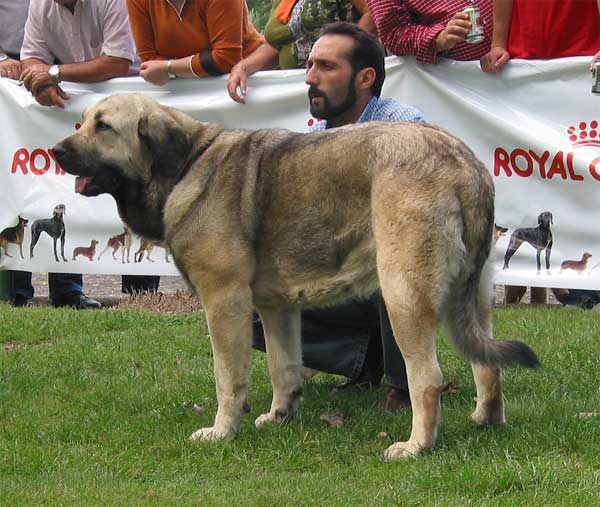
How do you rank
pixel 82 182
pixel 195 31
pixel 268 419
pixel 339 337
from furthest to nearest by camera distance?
pixel 195 31 → pixel 339 337 → pixel 268 419 → pixel 82 182

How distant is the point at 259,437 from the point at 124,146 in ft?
5.06

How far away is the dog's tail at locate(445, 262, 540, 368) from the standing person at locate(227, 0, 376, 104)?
3.37 m

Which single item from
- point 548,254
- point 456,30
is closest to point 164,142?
point 456,30

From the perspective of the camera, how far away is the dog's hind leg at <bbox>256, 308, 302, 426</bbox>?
549 centimetres

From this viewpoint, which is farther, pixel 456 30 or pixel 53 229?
pixel 53 229

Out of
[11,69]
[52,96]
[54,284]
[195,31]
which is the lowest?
[54,284]

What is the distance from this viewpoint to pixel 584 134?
24.6 ft

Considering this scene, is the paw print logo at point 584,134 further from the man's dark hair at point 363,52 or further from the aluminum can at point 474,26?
the man's dark hair at point 363,52

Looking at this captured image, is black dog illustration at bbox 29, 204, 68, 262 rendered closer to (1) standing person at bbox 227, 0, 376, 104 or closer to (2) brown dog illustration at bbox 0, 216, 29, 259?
(2) brown dog illustration at bbox 0, 216, 29, 259

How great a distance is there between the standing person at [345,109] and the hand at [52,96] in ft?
11.2

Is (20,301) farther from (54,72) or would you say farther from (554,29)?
(554,29)

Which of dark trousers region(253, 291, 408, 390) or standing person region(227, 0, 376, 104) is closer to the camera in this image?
dark trousers region(253, 291, 408, 390)

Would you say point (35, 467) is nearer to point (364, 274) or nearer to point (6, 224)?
point (364, 274)

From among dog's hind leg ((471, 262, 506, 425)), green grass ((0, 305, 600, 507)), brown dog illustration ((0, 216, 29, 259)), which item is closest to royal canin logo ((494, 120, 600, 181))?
green grass ((0, 305, 600, 507))
